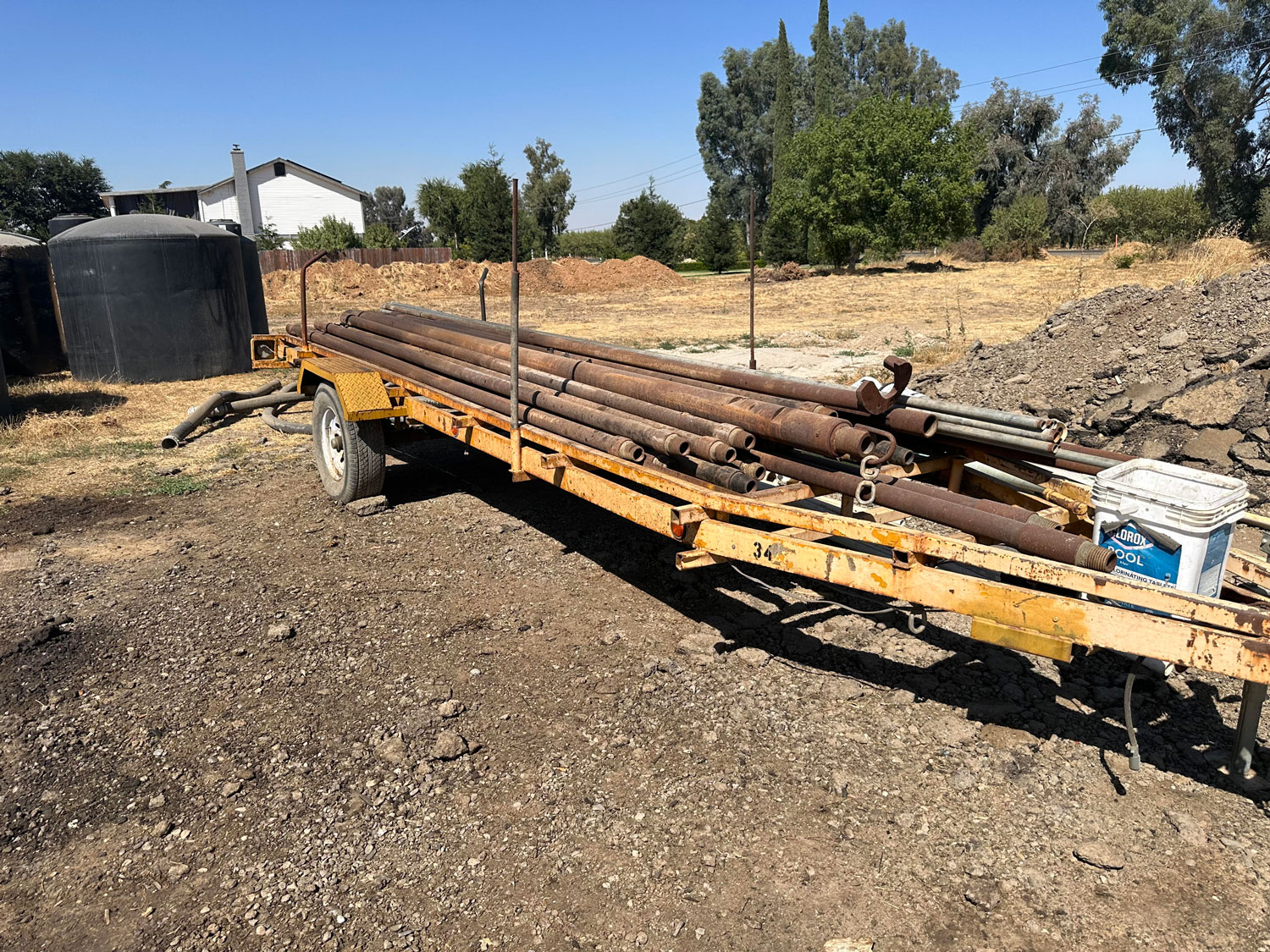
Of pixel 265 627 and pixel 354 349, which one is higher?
pixel 354 349

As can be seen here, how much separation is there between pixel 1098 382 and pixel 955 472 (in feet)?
18.6

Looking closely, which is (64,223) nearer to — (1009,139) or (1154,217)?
(1154,217)

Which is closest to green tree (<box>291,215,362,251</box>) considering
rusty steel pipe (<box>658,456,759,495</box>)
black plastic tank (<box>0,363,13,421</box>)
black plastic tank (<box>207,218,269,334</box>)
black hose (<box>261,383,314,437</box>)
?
black plastic tank (<box>207,218,269,334</box>)

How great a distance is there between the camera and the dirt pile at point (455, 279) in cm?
3828

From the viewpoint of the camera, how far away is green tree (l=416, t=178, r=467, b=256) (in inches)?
2341

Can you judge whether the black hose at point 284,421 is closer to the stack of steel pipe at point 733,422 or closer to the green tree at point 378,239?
the stack of steel pipe at point 733,422

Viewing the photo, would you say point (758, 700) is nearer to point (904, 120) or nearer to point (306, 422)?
point (306, 422)

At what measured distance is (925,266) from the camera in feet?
144

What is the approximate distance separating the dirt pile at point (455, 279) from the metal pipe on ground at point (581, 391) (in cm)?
3089

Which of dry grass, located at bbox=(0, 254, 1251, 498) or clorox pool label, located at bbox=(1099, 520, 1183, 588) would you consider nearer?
clorox pool label, located at bbox=(1099, 520, 1183, 588)

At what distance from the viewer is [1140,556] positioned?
3.23 meters

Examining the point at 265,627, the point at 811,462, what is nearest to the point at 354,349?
the point at 265,627

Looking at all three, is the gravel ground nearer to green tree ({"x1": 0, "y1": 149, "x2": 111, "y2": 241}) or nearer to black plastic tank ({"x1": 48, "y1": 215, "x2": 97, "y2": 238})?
black plastic tank ({"x1": 48, "y1": 215, "x2": 97, "y2": 238})

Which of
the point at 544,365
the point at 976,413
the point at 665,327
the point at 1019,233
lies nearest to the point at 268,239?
the point at 665,327
